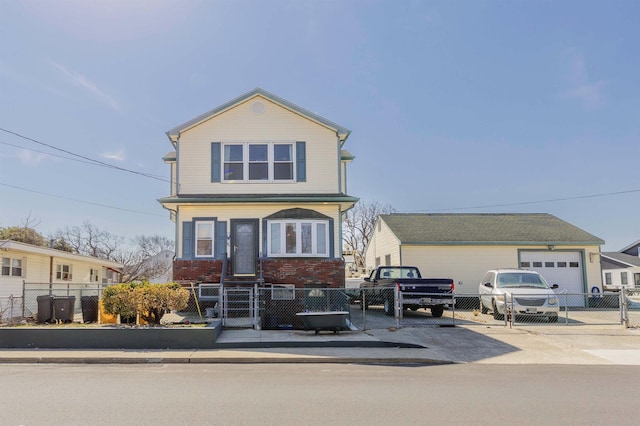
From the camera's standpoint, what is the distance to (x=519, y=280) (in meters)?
17.0

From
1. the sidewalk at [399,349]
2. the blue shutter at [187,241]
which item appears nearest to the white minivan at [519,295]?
the sidewalk at [399,349]

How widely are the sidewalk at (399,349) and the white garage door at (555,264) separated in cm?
880

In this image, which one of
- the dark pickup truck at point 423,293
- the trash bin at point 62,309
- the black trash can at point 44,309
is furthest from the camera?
the dark pickup truck at point 423,293

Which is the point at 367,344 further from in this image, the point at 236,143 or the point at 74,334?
the point at 236,143

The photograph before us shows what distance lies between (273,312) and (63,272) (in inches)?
566

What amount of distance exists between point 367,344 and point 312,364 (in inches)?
89.2

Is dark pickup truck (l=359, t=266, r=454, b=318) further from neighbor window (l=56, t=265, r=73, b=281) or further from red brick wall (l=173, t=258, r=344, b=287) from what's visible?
neighbor window (l=56, t=265, r=73, b=281)

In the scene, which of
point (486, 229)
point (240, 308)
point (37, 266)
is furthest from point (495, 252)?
point (37, 266)

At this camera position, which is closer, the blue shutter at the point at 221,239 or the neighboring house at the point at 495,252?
the blue shutter at the point at 221,239

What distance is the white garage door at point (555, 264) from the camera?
23062 mm

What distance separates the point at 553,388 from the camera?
7.88 meters

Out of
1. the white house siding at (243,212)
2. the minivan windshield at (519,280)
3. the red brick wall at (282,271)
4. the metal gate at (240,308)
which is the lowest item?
the metal gate at (240,308)

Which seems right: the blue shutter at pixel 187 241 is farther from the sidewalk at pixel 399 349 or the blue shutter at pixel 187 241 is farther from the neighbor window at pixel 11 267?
the neighbor window at pixel 11 267

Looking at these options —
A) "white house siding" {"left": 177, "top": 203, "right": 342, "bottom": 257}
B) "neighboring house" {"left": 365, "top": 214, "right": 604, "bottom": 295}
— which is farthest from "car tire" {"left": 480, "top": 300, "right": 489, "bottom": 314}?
"white house siding" {"left": 177, "top": 203, "right": 342, "bottom": 257}
